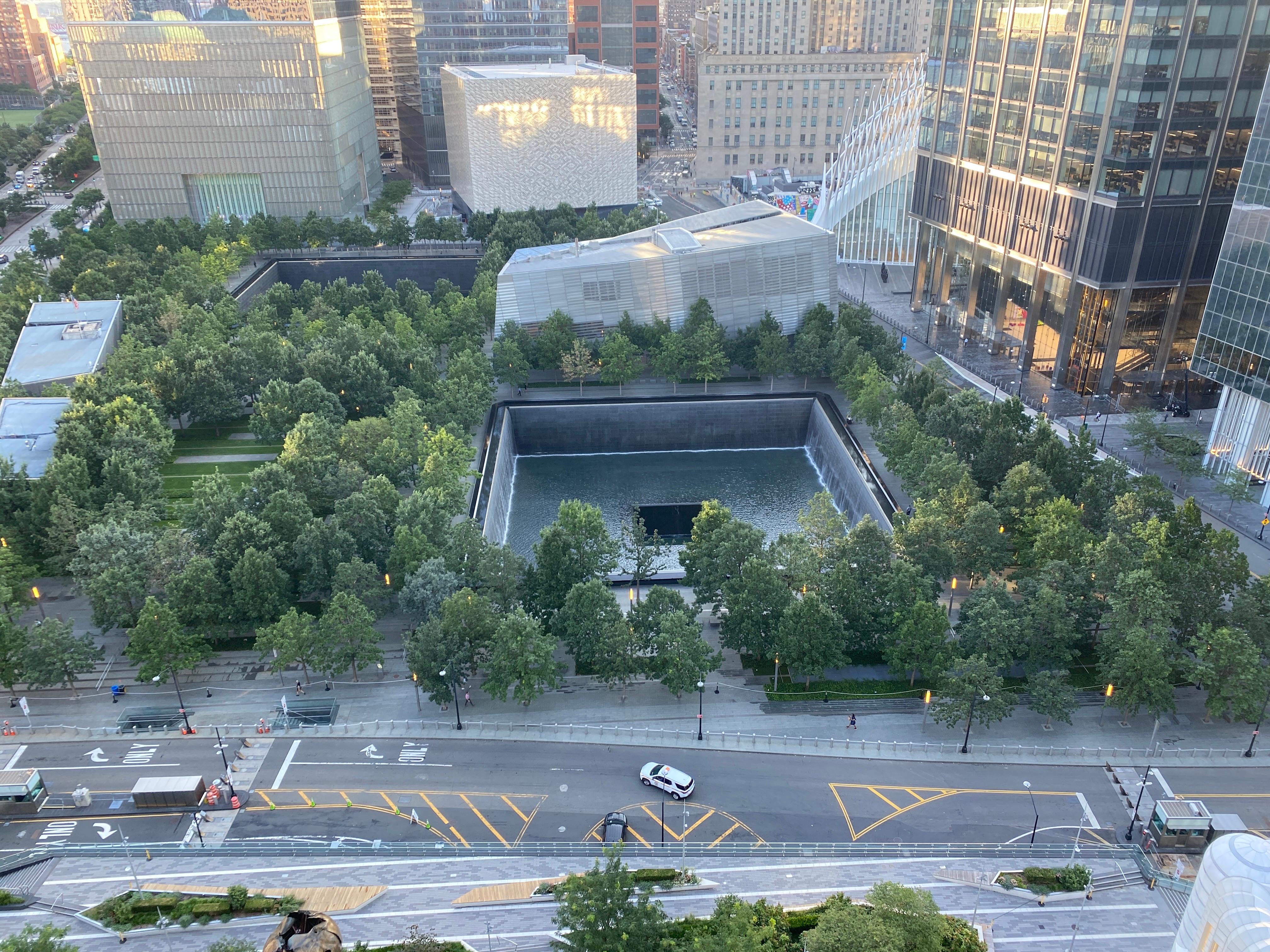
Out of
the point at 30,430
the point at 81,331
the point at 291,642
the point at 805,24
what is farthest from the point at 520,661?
the point at 805,24

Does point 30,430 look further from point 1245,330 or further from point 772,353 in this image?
point 1245,330

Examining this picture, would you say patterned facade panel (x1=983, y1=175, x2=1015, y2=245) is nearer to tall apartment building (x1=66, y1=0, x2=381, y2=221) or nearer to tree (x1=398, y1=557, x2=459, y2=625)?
tree (x1=398, y1=557, x2=459, y2=625)

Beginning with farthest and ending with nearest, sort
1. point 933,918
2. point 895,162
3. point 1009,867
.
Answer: point 895,162 < point 1009,867 < point 933,918

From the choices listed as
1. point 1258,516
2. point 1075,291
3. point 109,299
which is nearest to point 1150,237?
point 1075,291

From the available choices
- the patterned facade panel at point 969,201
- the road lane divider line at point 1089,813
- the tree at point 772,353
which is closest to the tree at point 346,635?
the road lane divider line at point 1089,813

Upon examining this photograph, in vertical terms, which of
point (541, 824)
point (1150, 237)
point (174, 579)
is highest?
point (1150, 237)

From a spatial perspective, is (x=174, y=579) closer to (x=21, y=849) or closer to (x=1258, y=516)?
(x=21, y=849)

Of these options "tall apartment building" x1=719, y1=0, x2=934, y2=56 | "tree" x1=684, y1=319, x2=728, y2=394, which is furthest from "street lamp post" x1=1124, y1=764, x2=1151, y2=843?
"tall apartment building" x1=719, y1=0, x2=934, y2=56
